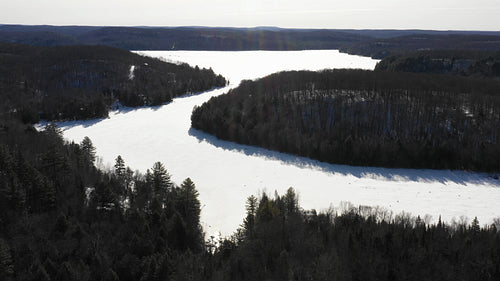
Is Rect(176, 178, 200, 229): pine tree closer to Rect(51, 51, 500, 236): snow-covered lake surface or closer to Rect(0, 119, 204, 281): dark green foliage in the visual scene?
Rect(0, 119, 204, 281): dark green foliage

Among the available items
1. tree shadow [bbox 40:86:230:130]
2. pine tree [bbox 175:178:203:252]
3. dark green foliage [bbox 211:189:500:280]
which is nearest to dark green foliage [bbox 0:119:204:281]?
pine tree [bbox 175:178:203:252]

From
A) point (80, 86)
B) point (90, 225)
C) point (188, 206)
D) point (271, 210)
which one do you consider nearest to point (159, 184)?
point (188, 206)

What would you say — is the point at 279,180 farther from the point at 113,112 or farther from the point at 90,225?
the point at 113,112

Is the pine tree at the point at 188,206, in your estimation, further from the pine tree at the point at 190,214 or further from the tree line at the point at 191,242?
the tree line at the point at 191,242

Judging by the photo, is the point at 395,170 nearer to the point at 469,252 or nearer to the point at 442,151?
the point at 442,151

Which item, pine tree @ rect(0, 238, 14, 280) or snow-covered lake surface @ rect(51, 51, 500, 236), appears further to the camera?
snow-covered lake surface @ rect(51, 51, 500, 236)

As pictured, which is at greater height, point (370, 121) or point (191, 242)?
point (370, 121)
